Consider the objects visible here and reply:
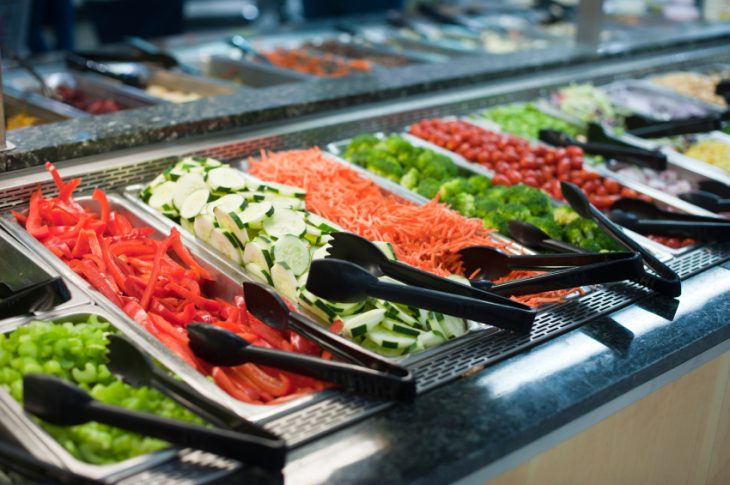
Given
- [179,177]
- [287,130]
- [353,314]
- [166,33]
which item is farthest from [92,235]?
[166,33]

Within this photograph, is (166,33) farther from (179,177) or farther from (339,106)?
(179,177)

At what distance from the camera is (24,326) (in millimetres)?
1884

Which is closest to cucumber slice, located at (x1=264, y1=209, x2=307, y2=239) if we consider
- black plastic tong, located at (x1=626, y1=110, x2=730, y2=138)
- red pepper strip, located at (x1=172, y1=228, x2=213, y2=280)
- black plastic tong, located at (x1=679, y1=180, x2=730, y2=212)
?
red pepper strip, located at (x1=172, y1=228, x2=213, y2=280)

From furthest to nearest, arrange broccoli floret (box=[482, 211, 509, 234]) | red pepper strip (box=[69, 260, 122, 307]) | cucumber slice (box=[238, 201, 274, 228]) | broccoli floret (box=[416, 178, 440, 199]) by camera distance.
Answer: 1. broccoli floret (box=[416, 178, 440, 199])
2. broccoli floret (box=[482, 211, 509, 234])
3. cucumber slice (box=[238, 201, 274, 228])
4. red pepper strip (box=[69, 260, 122, 307])

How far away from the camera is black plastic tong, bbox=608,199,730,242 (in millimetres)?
2666

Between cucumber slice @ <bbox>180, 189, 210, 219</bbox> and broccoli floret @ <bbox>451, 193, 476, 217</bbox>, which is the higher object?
cucumber slice @ <bbox>180, 189, 210, 219</bbox>

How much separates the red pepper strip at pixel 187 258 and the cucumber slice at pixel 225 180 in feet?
0.80

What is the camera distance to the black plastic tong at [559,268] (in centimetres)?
216

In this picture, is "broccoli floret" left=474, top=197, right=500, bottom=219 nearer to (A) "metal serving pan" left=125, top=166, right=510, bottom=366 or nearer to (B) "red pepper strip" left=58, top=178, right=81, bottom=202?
(A) "metal serving pan" left=125, top=166, right=510, bottom=366

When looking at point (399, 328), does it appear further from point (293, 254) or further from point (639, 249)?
point (639, 249)

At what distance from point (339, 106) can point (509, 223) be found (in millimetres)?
1134

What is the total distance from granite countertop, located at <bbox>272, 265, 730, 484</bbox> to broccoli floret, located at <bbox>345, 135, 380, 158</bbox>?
4.46 feet

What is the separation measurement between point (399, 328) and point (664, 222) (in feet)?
3.76

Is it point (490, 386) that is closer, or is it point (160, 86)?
point (490, 386)
